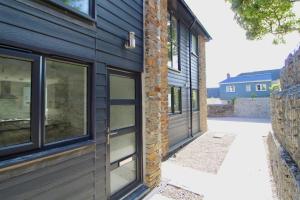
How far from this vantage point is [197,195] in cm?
416

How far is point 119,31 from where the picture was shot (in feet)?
12.3

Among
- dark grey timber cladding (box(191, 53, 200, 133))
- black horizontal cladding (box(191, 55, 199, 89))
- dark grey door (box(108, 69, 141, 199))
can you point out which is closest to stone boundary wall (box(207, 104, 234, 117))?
dark grey timber cladding (box(191, 53, 200, 133))

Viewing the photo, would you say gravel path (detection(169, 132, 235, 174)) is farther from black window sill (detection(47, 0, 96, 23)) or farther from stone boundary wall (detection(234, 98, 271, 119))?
stone boundary wall (detection(234, 98, 271, 119))

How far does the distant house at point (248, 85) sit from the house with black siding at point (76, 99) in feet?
92.3

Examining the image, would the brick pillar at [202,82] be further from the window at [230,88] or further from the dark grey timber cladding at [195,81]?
the window at [230,88]

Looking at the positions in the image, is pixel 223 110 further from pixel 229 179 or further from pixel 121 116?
pixel 121 116

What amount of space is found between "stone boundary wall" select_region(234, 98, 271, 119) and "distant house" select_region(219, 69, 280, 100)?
26.5 feet

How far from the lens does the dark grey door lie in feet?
12.0

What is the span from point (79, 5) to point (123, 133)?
7.22ft

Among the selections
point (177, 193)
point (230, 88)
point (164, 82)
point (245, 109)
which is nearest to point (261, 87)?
point (230, 88)

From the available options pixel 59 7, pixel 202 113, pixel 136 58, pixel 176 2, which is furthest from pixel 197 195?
pixel 202 113

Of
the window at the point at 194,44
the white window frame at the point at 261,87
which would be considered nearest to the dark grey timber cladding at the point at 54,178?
the window at the point at 194,44

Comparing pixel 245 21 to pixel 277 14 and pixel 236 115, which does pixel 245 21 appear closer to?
pixel 277 14

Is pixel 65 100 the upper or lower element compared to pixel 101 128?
upper
